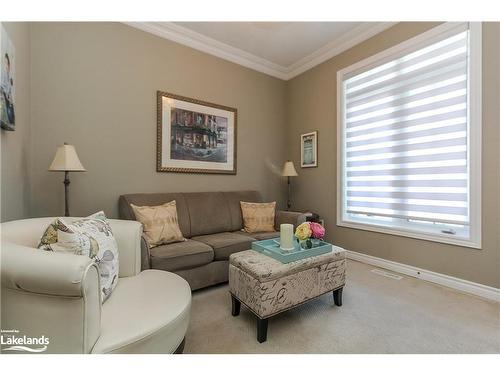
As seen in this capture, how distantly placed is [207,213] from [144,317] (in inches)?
71.1

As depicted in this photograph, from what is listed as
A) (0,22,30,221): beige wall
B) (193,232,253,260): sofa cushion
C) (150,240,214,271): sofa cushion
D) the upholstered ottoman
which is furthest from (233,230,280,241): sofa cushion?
(0,22,30,221): beige wall

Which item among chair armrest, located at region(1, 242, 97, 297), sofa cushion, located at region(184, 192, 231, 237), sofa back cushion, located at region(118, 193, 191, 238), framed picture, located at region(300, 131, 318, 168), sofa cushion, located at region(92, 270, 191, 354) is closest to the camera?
chair armrest, located at region(1, 242, 97, 297)

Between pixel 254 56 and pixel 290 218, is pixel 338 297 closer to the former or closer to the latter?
pixel 290 218

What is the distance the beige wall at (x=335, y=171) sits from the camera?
201cm

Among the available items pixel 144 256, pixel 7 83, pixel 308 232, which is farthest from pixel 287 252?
pixel 7 83

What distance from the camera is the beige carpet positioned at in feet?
4.74

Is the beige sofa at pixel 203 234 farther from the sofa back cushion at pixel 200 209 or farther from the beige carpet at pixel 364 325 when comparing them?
the beige carpet at pixel 364 325

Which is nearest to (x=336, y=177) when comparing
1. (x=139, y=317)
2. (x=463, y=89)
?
(x=463, y=89)

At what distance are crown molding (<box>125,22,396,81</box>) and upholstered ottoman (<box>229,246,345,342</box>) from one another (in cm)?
267

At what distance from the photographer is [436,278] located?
2348 mm

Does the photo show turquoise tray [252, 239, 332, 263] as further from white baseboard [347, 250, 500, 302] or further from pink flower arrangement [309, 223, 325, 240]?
white baseboard [347, 250, 500, 302]

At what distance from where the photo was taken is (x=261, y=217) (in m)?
3.01

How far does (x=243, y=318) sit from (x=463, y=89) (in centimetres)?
278

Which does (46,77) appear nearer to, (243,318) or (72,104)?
(72,104)
